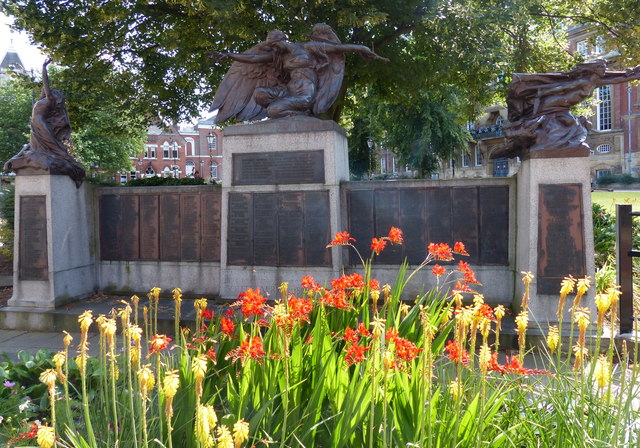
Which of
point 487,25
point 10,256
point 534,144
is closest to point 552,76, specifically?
point 534,144

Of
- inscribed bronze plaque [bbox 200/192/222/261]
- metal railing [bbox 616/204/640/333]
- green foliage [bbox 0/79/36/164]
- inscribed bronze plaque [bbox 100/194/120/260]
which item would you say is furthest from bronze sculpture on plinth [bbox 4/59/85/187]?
green foliage [bbox 0/79/36/164]

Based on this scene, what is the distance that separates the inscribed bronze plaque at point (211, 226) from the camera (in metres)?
7.68

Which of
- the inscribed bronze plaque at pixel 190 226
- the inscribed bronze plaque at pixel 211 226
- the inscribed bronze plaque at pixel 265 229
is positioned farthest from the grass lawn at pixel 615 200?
the inscribed bronze plaque at pixel 190 226

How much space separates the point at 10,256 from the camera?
12477mm

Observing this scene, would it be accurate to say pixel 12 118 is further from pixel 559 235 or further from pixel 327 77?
pixel 559 235

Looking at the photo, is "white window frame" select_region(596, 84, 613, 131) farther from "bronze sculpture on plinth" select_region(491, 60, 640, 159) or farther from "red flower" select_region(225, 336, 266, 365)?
"red flower" select_region(225, 336, 266, 365)

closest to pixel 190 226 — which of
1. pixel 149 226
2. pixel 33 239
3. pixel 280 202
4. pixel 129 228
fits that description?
pixel 149 226

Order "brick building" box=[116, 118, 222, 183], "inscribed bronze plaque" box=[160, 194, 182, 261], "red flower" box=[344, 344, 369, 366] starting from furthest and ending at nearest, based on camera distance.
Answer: "brick building" box=[116, 118, 222, 183], "inscribed bronze plaque" box=[160, 194, 182, 261], "red flower" box=[344, 344, 369, 366]

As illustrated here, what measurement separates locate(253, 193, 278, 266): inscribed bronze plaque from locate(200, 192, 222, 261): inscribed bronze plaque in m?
0.70

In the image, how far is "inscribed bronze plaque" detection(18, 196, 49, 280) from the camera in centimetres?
724

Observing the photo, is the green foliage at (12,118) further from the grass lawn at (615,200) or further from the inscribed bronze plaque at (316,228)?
the grass lawn at (615,200)

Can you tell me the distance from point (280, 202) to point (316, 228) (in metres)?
0.64

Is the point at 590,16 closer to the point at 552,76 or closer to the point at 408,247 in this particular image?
the point at 552,76

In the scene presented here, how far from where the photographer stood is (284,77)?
7.81 meters
